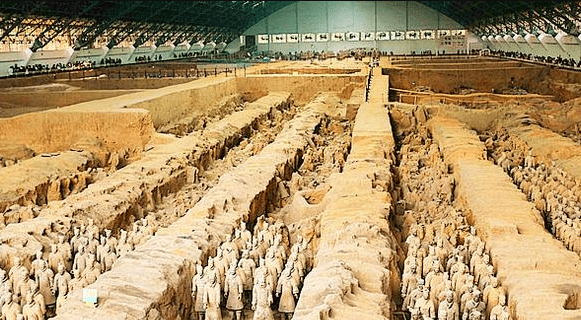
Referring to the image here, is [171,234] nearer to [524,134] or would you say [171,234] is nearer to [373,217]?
[373,217]

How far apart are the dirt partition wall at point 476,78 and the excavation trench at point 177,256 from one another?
14887mm

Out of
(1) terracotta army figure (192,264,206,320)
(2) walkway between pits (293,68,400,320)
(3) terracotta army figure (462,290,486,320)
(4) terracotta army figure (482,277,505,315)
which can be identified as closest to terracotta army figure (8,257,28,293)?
(1) terracotta army figure (192,264,206,320)

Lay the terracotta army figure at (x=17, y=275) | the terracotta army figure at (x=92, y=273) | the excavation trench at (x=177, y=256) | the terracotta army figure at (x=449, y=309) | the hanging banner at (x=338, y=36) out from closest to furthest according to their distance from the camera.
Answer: the excavation trench at (x=177, y=256) < the terracotta army figure at (x=449, y=309) < the terracotta army figure at (x=17, y=275) < the terracotta army figure at (x=92, y=273) < the hanging banner at (x=338, y=36)

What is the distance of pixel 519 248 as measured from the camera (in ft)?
18.6

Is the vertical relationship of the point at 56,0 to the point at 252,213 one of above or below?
above

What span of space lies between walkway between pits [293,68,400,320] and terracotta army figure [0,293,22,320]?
251cm

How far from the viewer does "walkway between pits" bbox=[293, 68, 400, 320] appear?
448 centimetres

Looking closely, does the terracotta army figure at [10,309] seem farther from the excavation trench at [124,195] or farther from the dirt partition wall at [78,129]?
the dirt partition wall at [78,129]

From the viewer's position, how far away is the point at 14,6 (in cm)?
2108

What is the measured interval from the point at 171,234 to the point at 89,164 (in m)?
5.57

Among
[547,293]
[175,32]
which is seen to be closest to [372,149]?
[547,293]

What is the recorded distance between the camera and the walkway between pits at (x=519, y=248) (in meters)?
4.58

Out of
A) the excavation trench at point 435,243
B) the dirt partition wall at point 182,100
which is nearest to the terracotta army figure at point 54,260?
the excavation trench at point 435,243

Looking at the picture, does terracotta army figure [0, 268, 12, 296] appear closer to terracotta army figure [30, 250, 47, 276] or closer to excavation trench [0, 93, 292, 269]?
terracotta army figure [30, 250, 47, 276]
